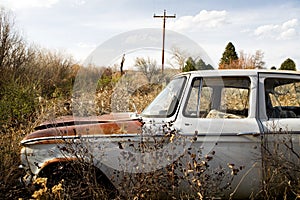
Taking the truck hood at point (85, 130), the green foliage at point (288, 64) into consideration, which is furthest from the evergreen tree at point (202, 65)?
the green foliage at point (288, 64)

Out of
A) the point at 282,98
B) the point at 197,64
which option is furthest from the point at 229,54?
the point at 282,98

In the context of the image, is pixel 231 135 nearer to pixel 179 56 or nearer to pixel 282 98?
pixel 282 98

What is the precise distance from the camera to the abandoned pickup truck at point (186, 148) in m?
3.83

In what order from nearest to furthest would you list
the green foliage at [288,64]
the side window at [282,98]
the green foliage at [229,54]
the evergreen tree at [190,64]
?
the side window at [282,98]
the evergreen tree at [190,64]
the green foliage at [288,64]
the green foliage at [229,54]

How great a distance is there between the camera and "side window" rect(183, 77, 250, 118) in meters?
4.20

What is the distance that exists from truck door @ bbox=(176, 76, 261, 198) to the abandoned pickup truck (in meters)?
0.01

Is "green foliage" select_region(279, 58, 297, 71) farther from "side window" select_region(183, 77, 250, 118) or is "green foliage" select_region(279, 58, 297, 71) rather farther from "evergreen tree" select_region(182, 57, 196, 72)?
"side window" select_region(183, 77, 250, 118)

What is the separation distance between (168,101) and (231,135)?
3.06ft

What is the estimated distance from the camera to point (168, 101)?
14.3ft

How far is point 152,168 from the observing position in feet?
12.6

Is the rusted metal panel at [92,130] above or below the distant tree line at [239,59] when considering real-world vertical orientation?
below

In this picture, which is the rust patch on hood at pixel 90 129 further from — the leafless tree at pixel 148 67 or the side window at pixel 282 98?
the leafless tree at pixel 148 67

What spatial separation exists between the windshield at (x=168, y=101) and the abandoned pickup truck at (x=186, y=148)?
6 centimetres

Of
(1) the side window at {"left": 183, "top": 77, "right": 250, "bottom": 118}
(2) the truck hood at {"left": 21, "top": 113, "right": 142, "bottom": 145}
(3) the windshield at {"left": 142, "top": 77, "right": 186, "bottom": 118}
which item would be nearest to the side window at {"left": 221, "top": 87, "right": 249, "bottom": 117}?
(1) the side window at {"left": 183, "top": 77, "right": 250, "bottom": 118}
